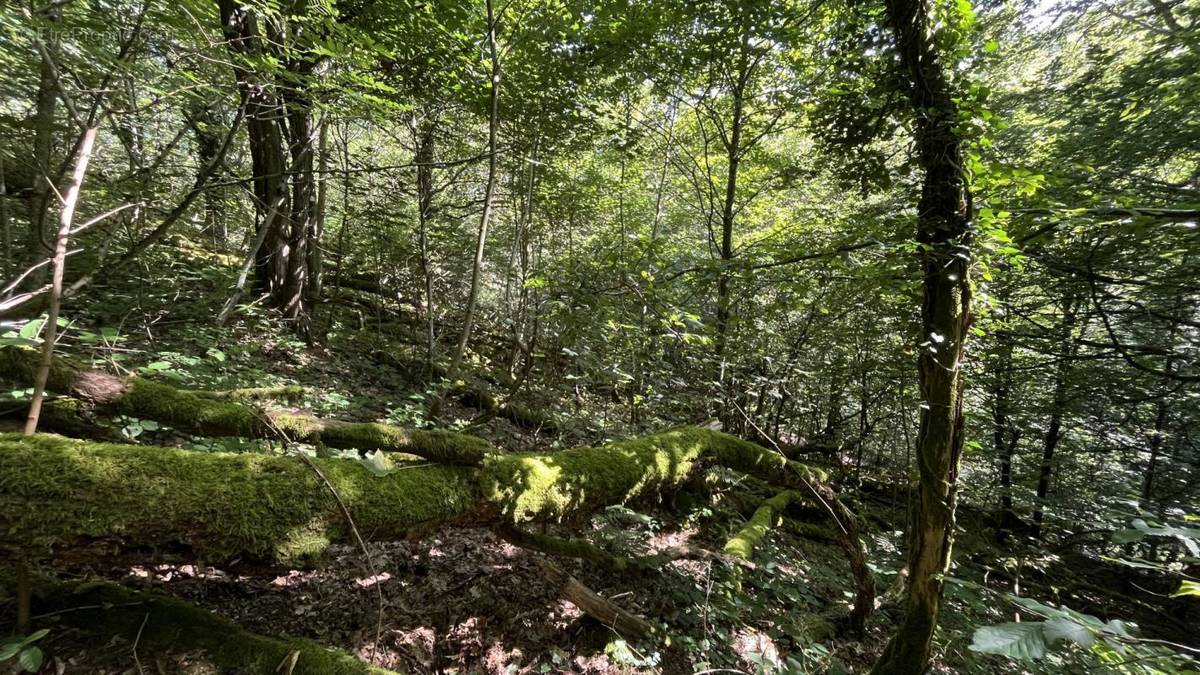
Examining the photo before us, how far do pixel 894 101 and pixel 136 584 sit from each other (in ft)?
18.3

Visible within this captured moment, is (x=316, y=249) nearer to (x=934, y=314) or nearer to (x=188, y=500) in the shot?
(x=188, y=500)

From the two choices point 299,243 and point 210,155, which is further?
point 210,155

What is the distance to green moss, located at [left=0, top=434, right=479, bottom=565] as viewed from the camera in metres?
1.67

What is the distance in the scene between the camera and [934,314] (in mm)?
3018

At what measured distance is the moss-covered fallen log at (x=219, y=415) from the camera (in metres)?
2.34

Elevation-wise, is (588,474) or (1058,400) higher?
(1058,400)

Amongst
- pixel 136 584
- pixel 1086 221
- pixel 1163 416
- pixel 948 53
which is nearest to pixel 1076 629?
pixel 1086 221

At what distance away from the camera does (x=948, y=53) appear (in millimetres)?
2768

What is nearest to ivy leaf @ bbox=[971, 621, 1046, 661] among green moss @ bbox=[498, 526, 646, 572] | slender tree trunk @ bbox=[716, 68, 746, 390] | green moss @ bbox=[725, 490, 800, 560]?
green moss @ bbox=[498, 526, 646, 572]

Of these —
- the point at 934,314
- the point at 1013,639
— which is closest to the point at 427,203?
the point at 934,314

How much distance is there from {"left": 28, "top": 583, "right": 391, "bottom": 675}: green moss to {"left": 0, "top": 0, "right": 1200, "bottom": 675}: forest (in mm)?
17

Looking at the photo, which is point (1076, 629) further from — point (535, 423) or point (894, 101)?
point (535, 423)

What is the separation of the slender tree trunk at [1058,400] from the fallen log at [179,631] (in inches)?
265

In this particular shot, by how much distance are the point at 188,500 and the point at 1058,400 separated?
10318 millimetres
